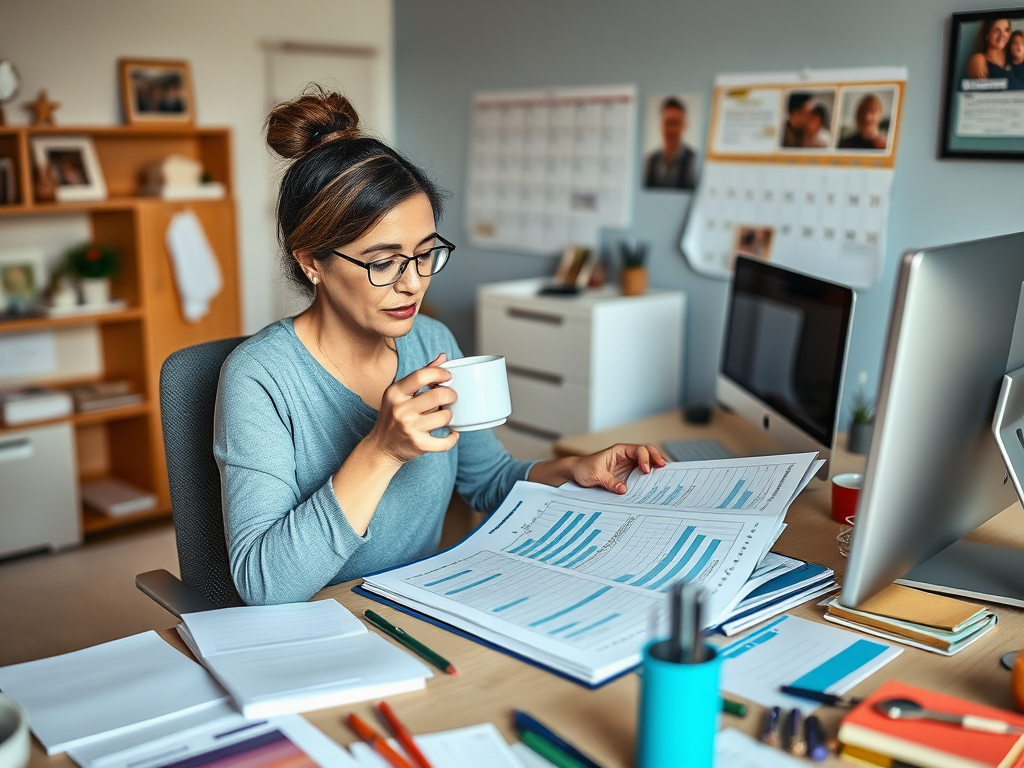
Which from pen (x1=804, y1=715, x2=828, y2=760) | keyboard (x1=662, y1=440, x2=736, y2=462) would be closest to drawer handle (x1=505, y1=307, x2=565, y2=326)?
keyboard (x1=662, y1=440, x2=736, y2=462)

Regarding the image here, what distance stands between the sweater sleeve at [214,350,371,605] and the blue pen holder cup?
521 millimetres

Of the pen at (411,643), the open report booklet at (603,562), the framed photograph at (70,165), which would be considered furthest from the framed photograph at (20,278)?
the pen at (411,643)

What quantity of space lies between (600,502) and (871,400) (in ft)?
4.69

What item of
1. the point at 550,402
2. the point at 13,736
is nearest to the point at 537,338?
the point at 550,402

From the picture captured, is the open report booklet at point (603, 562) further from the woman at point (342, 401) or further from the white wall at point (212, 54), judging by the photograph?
the white wall at point (212, 54)

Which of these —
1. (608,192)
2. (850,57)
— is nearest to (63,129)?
(608,192)

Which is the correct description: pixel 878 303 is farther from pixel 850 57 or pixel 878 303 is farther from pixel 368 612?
pixel 368 612

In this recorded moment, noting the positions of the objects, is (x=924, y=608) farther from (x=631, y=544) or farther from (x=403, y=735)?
(x=403, y=735)

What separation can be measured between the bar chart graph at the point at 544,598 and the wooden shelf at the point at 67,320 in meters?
2.54

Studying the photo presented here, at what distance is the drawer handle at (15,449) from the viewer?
3.18 meters

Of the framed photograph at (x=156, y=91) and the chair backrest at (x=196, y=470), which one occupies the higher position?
the framed photograph at (x=156, y=91)

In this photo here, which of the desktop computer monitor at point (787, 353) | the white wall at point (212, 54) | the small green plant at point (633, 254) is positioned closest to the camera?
the desktop computer monitor at point (787, 353)

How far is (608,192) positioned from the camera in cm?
321

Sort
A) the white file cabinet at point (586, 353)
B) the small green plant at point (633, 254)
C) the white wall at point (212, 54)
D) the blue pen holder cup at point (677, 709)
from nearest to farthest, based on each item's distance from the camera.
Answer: the blue pen holder cup at point (677, 709)
the white file cabinet at point (586, 353)
the small green plant at point (633, 254)
the white wall at point (212, 54)
